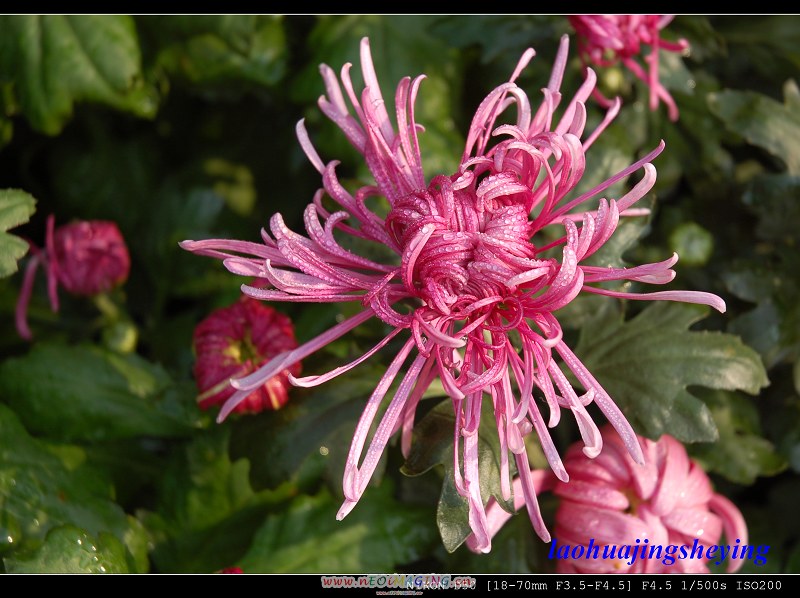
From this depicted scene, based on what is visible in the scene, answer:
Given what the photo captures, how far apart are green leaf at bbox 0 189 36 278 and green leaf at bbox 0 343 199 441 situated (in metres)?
0.26

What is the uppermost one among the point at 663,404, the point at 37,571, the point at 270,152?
the point at 270,152

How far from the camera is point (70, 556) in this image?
0.88 m

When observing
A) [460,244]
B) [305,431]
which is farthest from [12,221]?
[460,244]

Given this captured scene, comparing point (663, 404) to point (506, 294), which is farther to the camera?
point (663, 404)

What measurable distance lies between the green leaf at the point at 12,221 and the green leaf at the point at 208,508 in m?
0.35

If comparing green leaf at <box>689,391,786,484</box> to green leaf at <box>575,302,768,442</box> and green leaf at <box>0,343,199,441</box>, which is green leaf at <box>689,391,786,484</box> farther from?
green leaf at <box>0,343,199,441</box>

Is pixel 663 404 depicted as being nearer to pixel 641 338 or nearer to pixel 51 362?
pixel 641 338

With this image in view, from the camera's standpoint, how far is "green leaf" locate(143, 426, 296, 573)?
3.65 ft

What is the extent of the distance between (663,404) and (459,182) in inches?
15.0

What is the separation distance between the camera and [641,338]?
1.01 metres

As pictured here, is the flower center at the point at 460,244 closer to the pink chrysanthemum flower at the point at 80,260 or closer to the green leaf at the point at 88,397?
the green leaf at the point at 88,397

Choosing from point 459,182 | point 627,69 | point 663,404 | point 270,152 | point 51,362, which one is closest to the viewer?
point 459,182

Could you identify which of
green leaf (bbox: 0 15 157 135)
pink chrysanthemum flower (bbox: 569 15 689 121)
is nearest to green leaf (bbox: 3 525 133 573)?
green leaf (bbox: 0 15 157 135)

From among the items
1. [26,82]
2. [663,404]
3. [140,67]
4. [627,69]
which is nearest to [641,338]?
[663,404]
